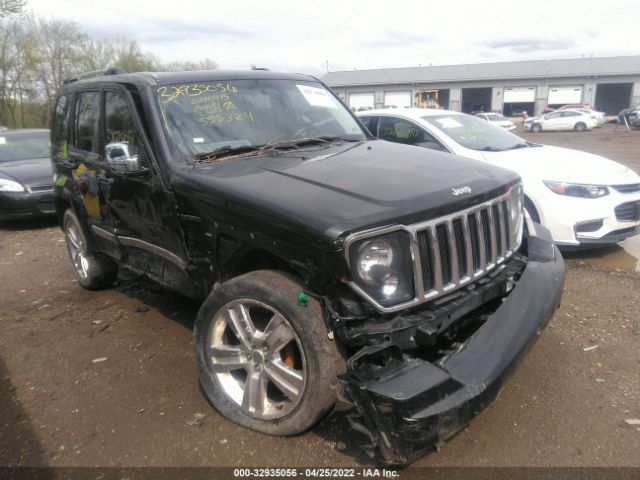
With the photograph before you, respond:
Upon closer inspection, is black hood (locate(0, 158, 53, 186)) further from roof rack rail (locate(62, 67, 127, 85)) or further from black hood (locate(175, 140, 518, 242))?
black hood (locate(175, 140, 518, 242))

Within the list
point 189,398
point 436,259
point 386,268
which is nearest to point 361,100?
point 189,398

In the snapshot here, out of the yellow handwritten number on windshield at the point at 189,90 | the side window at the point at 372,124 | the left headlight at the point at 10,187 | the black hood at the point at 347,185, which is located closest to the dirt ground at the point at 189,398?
the black hood at the point at 347,185

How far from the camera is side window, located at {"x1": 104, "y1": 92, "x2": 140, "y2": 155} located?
3.60 m

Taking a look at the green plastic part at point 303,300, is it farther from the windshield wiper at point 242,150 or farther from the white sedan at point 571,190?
the white sedan at point 571,190

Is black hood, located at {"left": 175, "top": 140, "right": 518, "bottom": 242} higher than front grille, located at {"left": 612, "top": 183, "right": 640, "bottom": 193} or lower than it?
higher

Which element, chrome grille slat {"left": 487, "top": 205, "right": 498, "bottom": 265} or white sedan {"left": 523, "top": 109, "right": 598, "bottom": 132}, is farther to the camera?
white sedan {"left": 523, "top": 109, "right": 598, "bottom": 132}

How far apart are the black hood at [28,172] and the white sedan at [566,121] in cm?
3160

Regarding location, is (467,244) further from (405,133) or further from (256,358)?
(405,133)

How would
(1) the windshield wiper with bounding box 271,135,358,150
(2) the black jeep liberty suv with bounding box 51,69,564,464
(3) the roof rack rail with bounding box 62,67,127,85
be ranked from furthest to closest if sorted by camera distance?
(3) the roof rack rail with bounding box 62,67,127,85, (1) the windshield wiper with bounding box 271,135,358,150, (2) the black jeep liberty suv with bounding box 51,69,564,464

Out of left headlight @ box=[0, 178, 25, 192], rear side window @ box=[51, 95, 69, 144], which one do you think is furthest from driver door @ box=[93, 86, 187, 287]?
left headlight @ box=[0, 178, 25, 192]

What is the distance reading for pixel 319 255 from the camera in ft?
7.59

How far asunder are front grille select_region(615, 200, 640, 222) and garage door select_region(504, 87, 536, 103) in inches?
2160

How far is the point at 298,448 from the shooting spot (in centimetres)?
268

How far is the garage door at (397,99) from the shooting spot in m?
57.0
